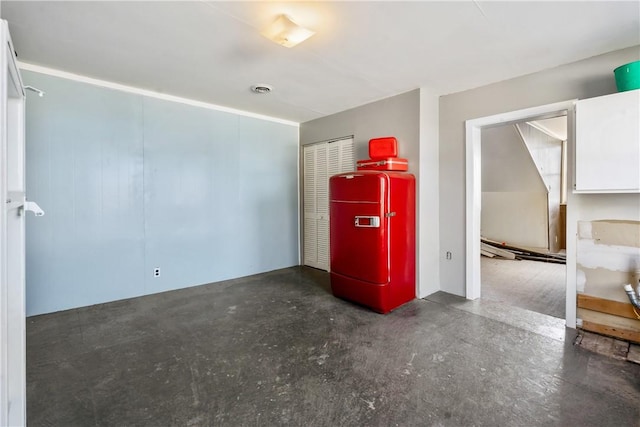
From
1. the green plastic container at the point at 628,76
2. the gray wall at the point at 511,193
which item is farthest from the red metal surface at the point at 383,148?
the gray wall at the point at 511,193

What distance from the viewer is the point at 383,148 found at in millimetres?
3566

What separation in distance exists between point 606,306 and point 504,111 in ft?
6.83

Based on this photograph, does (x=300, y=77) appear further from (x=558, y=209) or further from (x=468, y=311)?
(x=558, y=209)

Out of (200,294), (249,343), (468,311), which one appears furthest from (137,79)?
(468,311)

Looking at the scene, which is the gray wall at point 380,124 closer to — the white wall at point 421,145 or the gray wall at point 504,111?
the white wall at point 421,145

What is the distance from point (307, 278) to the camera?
4.49 metres

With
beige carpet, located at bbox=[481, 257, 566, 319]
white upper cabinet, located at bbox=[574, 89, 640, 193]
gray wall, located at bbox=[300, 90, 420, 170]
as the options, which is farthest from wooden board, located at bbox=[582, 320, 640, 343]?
gray wall, located at bbox=[300, 90, 420, 170]

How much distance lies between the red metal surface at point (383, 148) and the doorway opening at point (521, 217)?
86 centimetres

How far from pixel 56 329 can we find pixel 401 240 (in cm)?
350

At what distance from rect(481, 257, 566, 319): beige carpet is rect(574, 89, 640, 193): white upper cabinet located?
1.45m

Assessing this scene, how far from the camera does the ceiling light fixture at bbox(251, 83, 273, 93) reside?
338cm

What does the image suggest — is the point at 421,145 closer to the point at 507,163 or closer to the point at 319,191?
the point at 319,191

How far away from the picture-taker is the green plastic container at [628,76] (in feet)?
7.39

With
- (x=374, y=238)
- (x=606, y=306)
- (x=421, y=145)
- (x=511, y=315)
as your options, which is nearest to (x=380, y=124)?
(x=421, y=145)
